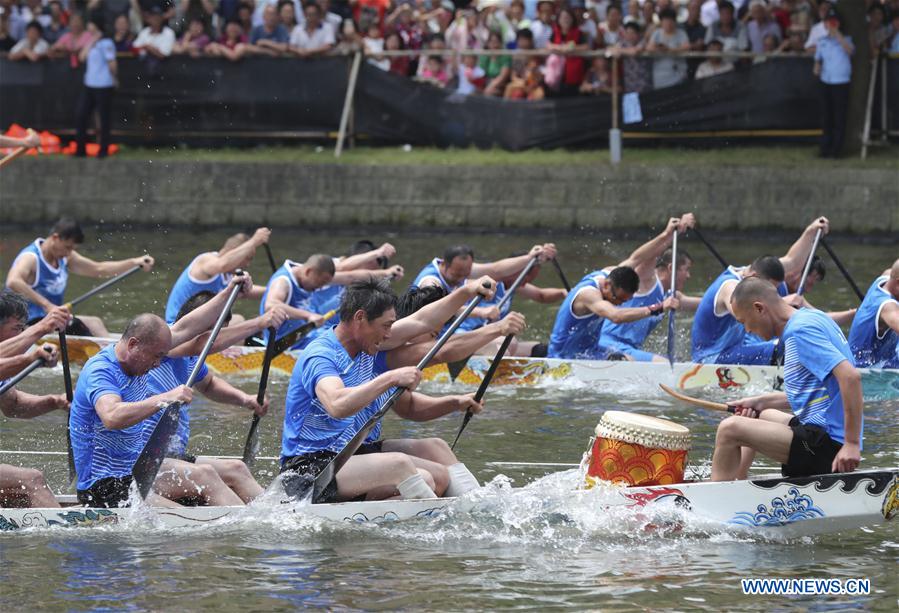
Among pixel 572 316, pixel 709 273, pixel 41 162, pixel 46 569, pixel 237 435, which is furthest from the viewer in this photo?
pixel 41 162

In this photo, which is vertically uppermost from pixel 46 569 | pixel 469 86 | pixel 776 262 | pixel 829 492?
pixel 469 86

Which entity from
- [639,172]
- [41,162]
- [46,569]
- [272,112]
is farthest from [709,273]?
[46,569]

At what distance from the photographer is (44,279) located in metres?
12.6

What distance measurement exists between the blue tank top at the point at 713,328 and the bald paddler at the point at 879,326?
0.93m

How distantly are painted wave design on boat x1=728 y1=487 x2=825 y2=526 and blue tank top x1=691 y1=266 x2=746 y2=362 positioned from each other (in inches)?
158

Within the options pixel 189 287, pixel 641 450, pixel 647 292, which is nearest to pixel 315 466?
pixel 641 450

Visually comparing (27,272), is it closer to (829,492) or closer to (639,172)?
(829,492)

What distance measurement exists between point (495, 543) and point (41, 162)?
13798mm

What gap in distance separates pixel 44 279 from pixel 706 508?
6897 millimetres

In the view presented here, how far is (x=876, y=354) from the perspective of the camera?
11109 mm

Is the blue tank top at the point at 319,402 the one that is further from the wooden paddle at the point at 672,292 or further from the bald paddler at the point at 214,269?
the bald paddler at the point at 214,269

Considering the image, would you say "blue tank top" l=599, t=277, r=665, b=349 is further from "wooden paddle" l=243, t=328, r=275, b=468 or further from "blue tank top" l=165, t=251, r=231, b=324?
"wooden paddle" l=243, t=328, r=275, b=468

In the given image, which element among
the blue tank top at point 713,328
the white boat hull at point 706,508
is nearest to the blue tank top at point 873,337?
the blue tank top at point 713,328

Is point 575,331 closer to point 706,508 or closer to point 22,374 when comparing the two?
point 706,508
